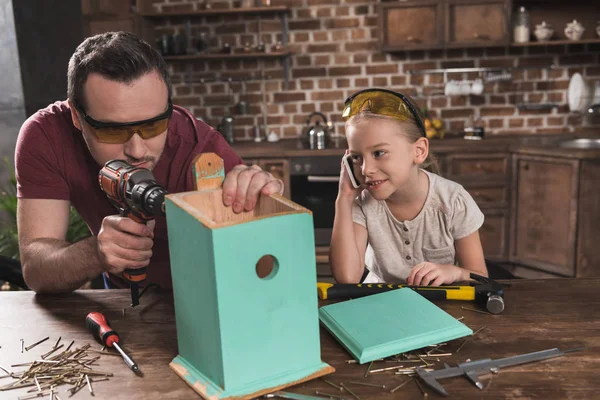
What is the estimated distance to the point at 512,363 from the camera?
3.15 feet

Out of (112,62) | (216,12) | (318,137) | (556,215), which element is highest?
(216,12)

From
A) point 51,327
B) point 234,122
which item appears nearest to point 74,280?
point 51,327

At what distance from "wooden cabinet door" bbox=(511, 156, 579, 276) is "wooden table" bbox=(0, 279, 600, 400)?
99.3 inches

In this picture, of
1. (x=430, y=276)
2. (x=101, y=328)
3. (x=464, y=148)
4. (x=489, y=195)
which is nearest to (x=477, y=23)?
(x=464, y=148)

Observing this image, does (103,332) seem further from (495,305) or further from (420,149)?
(420,149)

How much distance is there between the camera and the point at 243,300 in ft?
2.89

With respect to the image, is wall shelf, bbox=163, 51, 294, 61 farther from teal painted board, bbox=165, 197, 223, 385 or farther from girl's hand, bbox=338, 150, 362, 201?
teal painted board, bbox=165, 197, 223, 385

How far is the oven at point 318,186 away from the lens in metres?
3.87

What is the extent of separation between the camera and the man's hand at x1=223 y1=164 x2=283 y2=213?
101 cm

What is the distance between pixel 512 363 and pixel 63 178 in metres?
1.39

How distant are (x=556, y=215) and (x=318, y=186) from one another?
5.40 feet

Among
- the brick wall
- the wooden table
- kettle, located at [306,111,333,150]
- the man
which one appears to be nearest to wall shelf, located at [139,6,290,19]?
the brick wall

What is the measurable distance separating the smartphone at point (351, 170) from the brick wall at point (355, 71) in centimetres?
276

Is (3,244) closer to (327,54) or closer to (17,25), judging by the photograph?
(17,25)
